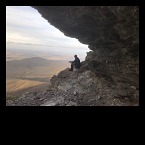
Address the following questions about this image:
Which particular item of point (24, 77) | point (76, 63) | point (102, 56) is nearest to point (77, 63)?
point (76, 63)

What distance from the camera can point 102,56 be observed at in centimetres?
2600

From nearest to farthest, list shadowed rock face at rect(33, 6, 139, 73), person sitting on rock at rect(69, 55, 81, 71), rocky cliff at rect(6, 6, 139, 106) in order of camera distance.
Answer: shadowed rock face at rect(33, 6, 139, 73), rocky cliff at rect(6, 6, 139, 106), person sitting on rock at rect(69, 55, 81, 71)

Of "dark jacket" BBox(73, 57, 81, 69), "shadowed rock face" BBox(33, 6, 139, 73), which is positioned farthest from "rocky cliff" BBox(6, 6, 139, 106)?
"dark jacket" BBox(73, 57, 81, 69)

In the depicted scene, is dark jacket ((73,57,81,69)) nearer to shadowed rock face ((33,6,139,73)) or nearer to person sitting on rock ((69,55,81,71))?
person sitting on rock ((69,55,81,71))

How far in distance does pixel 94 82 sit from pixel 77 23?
566 centimetres

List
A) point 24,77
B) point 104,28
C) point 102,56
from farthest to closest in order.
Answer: point 24,77
point 102,56
point 104,28

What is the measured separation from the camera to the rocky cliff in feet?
66.0

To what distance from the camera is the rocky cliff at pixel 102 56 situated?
2012cm

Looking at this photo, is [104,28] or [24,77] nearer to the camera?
[104,28]

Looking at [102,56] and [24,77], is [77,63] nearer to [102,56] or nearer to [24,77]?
[102,56]

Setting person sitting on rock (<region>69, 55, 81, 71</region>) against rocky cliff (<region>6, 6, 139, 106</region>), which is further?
person sitting on rock (<region>69, 55, 81, 71</region>)

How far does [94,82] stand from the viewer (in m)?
24.9
